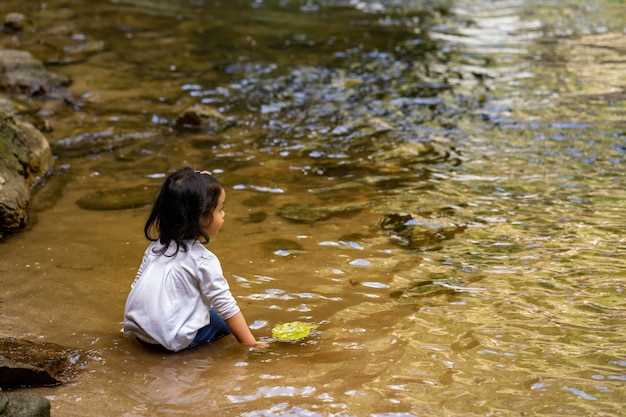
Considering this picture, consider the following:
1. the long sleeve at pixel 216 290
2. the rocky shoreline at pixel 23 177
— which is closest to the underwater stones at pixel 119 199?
the rocky shoreline at pixel 23 177

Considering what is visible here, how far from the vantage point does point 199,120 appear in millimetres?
9047

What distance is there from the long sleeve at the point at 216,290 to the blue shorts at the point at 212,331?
0.62ft

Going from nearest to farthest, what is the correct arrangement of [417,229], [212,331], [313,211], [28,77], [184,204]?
[184,204]
[212,331]
[417,229]
[313,211]
[28,77]

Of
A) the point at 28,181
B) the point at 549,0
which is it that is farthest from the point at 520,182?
the point at 549,0

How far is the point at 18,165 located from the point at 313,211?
2.51 meters

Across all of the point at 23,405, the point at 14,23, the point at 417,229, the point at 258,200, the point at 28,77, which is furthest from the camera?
the point at 14,23

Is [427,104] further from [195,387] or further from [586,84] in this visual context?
[195,387]

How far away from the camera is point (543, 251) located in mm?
5449

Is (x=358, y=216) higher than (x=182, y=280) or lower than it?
lower

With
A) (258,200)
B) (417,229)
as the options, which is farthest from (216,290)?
(258,200)

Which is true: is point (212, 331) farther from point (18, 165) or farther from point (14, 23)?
point (14, 23)

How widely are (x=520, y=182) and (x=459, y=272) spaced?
2040 millimetres

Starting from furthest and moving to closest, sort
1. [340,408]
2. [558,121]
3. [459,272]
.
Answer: [558,121], [459,272], [340,408]

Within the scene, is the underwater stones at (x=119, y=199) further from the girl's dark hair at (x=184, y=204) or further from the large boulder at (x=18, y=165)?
the girl's dark hair at (x=184, y=204)
